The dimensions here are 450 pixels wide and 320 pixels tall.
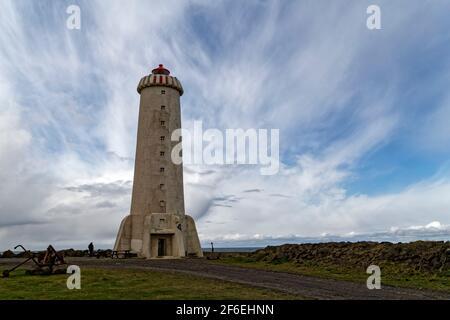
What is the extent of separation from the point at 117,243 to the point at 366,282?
1085 inches

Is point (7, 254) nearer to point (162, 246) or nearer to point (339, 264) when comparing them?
point (162, 246)

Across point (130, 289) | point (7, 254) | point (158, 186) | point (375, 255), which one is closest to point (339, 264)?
point (375, 255)

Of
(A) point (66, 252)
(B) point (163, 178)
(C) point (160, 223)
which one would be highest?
(B) point (163, 178)

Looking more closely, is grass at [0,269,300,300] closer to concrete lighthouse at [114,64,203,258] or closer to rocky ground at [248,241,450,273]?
rocky ground at [248,241,450,273]

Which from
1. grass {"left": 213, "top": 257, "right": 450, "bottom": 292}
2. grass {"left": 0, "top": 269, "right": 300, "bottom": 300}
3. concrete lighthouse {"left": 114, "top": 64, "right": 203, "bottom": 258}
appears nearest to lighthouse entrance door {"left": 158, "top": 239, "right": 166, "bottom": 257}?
concrete lighthouse {"left": 114, "top": 64, "right": 203, "bottom": 258}

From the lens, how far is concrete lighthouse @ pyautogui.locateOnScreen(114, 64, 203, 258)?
1471 inches

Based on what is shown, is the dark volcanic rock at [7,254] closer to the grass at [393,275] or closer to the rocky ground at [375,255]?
the rocky ground at [375,255]

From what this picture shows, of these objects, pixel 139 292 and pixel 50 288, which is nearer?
pixel 139 292

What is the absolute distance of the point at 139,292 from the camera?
12766mm

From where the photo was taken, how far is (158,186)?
38938 millimetres

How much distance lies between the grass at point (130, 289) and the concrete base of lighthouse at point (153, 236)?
19507mm

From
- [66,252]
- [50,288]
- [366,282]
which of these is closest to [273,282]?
[366,282]

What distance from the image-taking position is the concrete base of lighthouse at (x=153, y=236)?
36625mm
